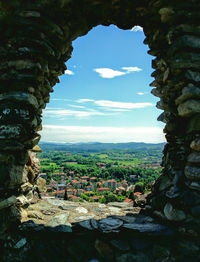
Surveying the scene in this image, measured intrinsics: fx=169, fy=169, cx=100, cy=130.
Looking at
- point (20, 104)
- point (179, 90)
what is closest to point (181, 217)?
point (179, 90)

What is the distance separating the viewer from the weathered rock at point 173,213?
2.37 meters

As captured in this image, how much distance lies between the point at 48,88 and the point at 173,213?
3.14 meters

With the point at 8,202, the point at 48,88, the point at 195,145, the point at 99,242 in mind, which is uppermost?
the point at 48,88

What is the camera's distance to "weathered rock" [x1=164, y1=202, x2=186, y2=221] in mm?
2371

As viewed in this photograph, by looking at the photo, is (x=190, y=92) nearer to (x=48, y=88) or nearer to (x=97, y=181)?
(x=48, y=88)

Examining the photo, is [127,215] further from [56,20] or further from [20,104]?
[56,20]

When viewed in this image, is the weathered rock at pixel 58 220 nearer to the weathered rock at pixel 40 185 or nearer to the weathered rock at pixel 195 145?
the weathered rock at pixel 40 185

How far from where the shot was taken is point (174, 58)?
8.93ft

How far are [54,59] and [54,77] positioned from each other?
20.4 inches

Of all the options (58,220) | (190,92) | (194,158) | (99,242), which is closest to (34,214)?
(58,220)

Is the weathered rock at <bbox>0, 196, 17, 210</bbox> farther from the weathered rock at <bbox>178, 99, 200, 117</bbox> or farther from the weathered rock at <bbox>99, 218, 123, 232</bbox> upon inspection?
the weathered rock at <bbox>178, 99, 200, 117</bbox>

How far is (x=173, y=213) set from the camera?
244cm

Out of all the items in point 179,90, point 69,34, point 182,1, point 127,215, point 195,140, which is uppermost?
point 182,1

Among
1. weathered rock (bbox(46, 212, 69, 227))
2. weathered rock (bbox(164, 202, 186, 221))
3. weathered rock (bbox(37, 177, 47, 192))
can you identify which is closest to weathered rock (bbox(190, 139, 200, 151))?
weathered rock (bbox(164, 202, 186, 221))
